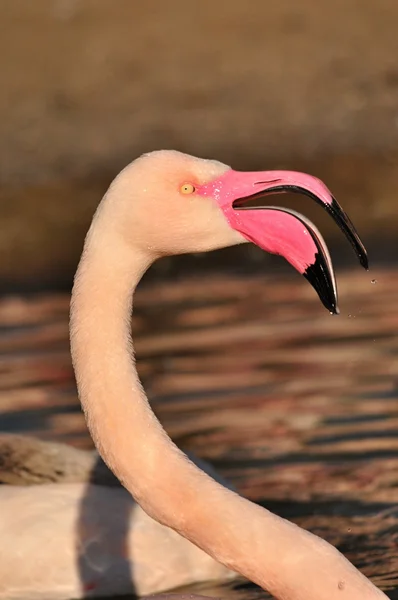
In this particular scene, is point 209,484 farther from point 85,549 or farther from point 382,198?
point 382,198

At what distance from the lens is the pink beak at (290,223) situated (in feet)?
14.7

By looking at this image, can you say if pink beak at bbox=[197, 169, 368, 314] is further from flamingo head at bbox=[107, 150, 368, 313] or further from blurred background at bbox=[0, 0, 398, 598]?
blurred background at bbox=[0, 0, 398, 598]

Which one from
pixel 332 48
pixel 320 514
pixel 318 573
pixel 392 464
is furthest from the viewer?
pixel 332 48

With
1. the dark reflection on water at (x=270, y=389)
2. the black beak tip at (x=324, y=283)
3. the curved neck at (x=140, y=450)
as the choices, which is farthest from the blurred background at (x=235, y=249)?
the black beak tip at (x=324, y=283)

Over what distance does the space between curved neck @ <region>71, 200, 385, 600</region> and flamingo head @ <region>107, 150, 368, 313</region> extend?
0.10m

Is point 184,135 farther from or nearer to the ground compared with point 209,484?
nearer to the ground

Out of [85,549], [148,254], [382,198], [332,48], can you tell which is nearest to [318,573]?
[148,254]

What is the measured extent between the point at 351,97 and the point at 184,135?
75.5 inches

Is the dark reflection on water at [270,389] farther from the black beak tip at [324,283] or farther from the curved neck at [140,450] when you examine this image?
the black beak tip at [324,283]

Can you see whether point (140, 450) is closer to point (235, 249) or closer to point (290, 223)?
point (290, 223)

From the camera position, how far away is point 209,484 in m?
4.56

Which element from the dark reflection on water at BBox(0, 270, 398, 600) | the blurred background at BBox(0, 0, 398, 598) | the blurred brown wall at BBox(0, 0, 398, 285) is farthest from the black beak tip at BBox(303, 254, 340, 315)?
the blurred brown wall at BBox(0, 0, 398, 285)

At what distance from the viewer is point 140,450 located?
454cm

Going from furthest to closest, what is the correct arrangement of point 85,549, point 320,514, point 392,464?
point 392,464, point 320,514, point 85,549
